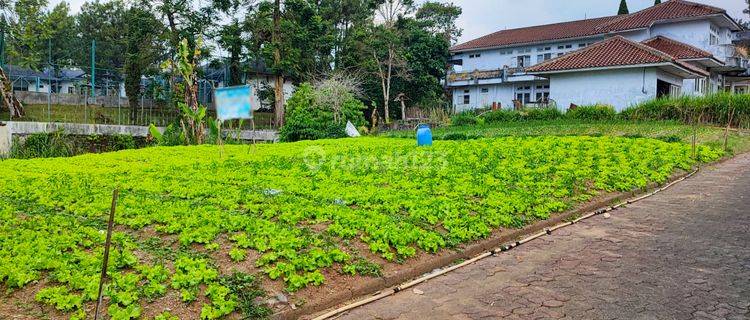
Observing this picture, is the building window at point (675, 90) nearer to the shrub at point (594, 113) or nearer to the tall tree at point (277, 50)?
the shrub at point (594, 113)

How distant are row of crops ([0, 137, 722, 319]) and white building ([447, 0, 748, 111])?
46.2ft

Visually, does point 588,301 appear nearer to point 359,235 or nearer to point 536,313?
point 536,313

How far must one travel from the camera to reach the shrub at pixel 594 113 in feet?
74.1

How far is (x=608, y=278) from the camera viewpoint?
190 inches

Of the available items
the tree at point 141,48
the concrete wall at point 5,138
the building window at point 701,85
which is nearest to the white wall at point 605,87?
the building window at point 701,85

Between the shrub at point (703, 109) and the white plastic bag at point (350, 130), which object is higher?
the shrub at point (703, 109)

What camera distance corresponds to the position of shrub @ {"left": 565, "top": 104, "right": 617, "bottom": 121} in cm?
2259

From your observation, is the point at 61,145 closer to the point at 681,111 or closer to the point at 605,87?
the point at 681,111

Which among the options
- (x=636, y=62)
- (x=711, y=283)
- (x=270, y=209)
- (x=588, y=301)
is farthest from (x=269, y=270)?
(x=636, y=62)

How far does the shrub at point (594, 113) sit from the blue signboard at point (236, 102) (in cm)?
1584

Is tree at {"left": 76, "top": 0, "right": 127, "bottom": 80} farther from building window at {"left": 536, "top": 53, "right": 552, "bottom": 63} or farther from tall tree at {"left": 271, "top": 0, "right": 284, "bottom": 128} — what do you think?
building window at {"left": 536, "top": 53, "right": 552, "bottom": 63}

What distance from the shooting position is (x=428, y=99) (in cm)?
3822

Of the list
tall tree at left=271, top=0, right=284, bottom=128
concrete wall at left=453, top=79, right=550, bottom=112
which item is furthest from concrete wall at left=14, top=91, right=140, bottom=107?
concrete wall at left=453, top=79, right=550, bottom=112

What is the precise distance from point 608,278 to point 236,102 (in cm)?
1002
